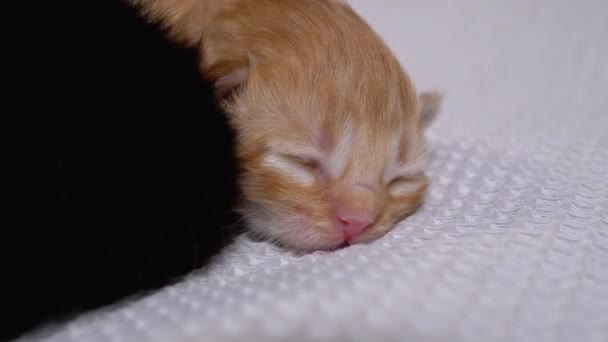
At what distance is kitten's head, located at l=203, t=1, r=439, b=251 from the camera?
3.25 feet

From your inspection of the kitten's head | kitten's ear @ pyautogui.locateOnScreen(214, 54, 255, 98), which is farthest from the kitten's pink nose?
kitten's ear @ pyautogui.locateOnScreen(214, 54, 255, 98)

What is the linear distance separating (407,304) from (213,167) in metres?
0.35

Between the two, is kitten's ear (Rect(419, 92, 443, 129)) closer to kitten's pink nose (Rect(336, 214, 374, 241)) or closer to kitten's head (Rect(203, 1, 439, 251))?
kitten's head (Rect(203, 1, 439, 251))

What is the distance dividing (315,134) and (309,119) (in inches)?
1.1

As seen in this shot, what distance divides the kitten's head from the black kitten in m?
0.16

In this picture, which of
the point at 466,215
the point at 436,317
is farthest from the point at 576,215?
the point at 436,317

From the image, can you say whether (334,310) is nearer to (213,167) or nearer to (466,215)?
(213,167)

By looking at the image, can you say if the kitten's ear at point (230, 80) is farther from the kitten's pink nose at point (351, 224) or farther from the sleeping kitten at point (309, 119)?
the kitten's pink nose at point (351, 224)

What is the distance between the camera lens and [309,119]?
1.01m

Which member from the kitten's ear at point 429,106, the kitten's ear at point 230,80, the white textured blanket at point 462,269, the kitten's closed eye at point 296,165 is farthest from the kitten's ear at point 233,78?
the kitten's ear at point 429,106

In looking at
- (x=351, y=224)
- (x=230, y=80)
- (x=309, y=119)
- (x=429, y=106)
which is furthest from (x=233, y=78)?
(x=429, y=106)

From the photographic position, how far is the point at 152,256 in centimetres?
79

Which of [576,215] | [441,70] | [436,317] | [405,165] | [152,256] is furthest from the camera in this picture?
[441,70]

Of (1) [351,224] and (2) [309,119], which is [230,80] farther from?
(1) [351,224]
